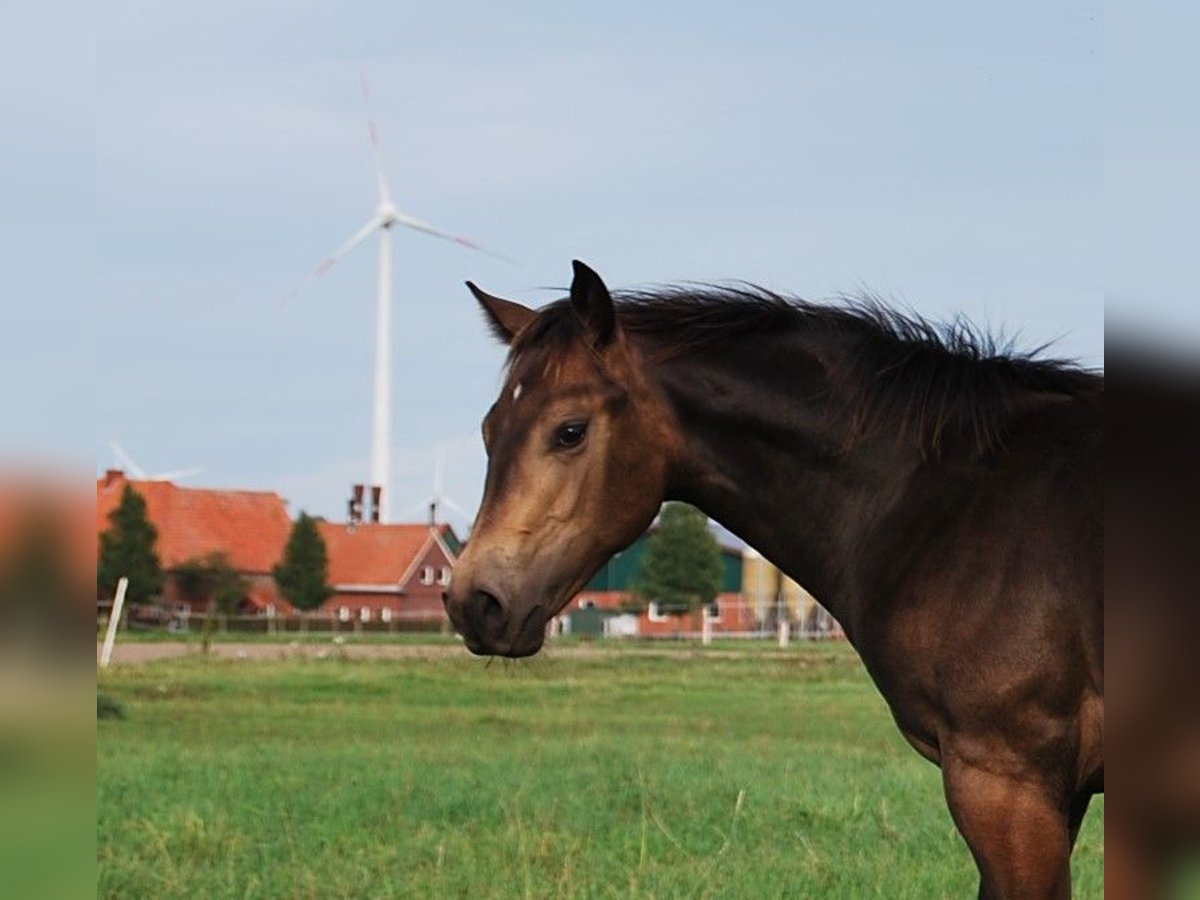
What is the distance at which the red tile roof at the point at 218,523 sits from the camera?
69600 millimetres

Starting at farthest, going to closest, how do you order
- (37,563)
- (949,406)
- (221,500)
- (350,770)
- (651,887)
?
(221,500) < (350,770) < (651,887) < (949,406) < (37,563)

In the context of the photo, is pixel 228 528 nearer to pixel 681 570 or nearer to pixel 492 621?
pixel 681 570

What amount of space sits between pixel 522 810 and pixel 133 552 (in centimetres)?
4910

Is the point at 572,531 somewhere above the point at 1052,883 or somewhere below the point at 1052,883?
above

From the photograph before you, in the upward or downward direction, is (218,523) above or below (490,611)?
above

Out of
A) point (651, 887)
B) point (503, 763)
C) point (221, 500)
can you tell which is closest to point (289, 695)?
point (503, 763)

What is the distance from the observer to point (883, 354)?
4.62 m

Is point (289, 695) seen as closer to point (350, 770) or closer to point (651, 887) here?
point (350, 770)

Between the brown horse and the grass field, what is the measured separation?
280 centimetres

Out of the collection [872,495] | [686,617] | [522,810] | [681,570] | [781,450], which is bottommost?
[522,810]

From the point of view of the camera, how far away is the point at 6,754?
7.05ft

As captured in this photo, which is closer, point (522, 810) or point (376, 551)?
point (522, 810)

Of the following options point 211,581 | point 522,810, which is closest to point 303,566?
point 211,581

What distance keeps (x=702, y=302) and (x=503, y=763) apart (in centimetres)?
860
